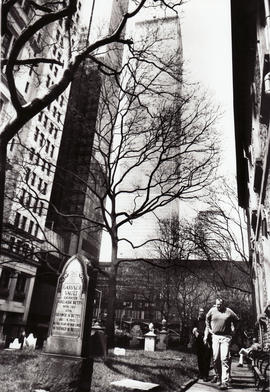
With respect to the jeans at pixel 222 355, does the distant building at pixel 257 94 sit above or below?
above

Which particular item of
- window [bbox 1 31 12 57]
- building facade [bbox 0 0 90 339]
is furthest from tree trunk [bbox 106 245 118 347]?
window [bbox 1 31 12 57]

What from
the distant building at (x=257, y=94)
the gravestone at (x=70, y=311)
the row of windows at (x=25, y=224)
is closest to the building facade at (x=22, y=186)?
the row of windows at (x=25, y=224)

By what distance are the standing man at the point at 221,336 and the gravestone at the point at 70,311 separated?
3.04m

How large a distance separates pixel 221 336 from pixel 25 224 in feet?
119

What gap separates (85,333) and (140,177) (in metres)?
12.2

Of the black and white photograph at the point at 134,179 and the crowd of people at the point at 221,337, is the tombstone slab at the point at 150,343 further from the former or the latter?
the crowd of people at the point at 221,337

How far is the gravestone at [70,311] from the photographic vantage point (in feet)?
20.8

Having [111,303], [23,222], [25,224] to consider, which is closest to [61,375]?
[111,303]

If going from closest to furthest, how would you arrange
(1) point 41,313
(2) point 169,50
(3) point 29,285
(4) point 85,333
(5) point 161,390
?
(5) point 161,390 → (4) point 85,333 → (2) point 169,50 → (3) point 29,285 → (1) point 41,313

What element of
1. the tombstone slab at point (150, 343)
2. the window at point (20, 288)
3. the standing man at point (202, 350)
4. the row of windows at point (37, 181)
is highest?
the row of windows at point (37, 181)

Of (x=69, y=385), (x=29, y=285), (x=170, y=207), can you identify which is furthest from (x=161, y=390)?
(x=170, y=207)

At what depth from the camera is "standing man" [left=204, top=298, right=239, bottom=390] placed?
6.73 m

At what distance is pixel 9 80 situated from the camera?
7.00 meters

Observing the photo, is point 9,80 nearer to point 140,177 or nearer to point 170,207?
point 140,177
